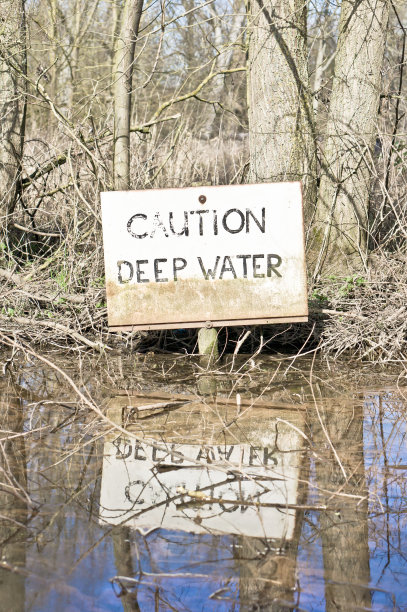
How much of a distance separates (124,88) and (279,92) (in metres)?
1.16

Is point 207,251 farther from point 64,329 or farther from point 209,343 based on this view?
point 64,329

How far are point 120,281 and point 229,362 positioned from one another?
931mm

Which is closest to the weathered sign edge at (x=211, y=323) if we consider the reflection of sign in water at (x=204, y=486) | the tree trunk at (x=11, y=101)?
the reflection of sign in water at (x=204, y=486)

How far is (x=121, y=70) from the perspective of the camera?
5957 mm

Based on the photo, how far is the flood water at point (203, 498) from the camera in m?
2.29

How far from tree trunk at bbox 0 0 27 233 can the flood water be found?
2.78 meters

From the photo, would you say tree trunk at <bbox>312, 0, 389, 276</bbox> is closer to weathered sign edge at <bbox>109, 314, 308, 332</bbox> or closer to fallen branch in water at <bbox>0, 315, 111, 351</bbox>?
weathered sign edge at <bbox>109, 314, 308, 332</bbox>

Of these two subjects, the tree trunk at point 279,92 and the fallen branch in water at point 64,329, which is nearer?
the fallen branch in water at point 64,329

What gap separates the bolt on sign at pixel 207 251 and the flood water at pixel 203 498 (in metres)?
0.56

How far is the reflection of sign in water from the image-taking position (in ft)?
8.91

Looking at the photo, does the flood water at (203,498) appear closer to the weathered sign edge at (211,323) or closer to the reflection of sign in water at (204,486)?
the reflection of sign in water at (204,486)

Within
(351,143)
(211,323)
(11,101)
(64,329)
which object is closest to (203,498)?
(211,323)

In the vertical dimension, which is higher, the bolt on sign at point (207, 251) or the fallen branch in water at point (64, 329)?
the bolt on sign at point (207, 251)

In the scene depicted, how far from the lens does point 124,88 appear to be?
598cm
